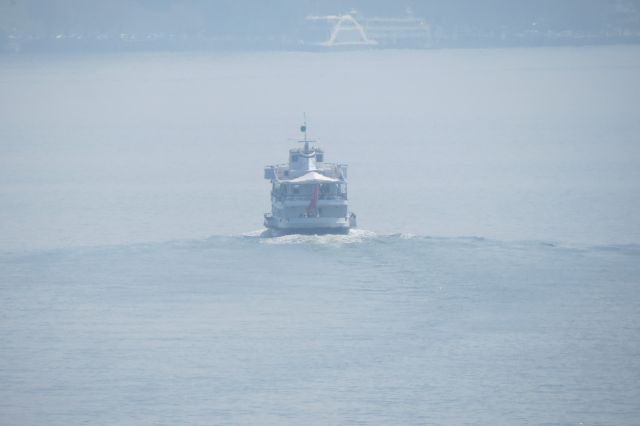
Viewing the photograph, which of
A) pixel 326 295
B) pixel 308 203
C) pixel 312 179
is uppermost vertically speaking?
pixel 312 179

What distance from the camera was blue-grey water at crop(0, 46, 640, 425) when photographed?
3844cm

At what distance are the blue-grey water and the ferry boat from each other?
1096 mm

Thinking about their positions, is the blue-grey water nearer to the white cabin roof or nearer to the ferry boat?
the ferry boat

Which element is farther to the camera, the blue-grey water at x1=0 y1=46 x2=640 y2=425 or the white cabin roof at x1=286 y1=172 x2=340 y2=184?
the white cabin roof at x1=286 y1=172 x2=340 y2=184

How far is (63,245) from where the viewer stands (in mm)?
57375

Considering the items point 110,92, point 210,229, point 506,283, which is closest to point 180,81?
point 110,92

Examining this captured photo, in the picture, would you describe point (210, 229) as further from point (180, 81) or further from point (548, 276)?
point (180, 81)

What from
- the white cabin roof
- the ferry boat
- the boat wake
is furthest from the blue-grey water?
the white cabin roof

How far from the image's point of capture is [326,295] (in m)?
48.0

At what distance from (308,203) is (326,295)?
33.2 ft

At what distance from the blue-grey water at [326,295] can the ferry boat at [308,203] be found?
1096mm

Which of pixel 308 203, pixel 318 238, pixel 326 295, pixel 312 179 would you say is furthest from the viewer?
pixel 312 179

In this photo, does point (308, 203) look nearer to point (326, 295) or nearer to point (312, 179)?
point (312, 179)

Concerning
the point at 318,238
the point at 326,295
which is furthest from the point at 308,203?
the point at 326,295
